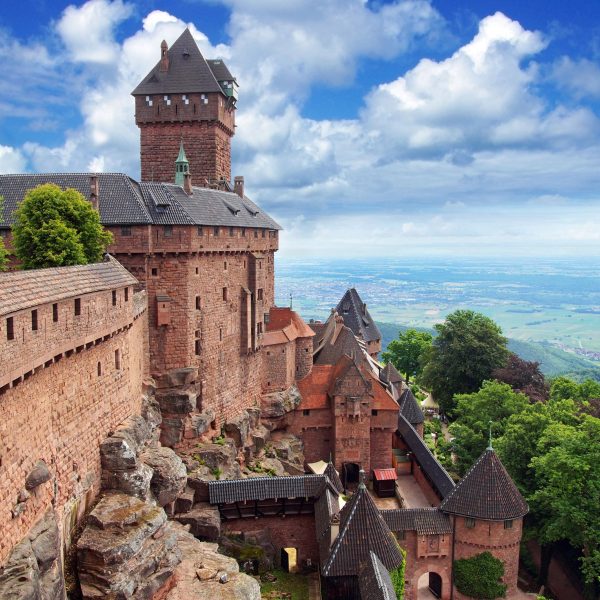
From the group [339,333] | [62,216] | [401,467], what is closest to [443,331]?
[339,333]

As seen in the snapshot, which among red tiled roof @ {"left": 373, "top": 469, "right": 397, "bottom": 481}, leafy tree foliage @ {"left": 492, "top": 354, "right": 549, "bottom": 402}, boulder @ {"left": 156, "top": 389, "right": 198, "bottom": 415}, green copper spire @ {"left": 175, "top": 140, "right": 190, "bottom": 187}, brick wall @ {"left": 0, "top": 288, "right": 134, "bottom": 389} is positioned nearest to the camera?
brick wall @ {"left": 0, "top": 288, "right": 134, "bottom": 389}

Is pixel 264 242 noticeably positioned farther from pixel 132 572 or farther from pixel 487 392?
pixel 132 572

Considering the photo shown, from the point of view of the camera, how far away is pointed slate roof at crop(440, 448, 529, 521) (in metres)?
30.8

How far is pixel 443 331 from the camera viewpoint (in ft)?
200

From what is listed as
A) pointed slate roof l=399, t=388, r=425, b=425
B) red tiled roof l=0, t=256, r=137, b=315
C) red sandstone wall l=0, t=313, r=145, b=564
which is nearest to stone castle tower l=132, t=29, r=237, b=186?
red tiled roof l=0, t=256, r=137, b=315

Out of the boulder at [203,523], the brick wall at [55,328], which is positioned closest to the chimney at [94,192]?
the brick wall at [55,328]

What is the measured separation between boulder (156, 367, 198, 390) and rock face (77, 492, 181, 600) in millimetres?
9755

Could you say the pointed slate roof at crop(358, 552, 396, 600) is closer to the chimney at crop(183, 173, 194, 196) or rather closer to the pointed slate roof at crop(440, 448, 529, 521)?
the pointed slate roof at crop(440, 448, 529, 521)

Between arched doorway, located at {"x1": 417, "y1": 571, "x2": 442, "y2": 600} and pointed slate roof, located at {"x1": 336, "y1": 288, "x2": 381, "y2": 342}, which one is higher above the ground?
pointed slate roof, located at {"x1": 336, "y1": 288, "x2": 381, "y2": 342}

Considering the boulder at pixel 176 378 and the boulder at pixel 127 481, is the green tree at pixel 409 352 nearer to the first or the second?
the boulder at pixel 176 378

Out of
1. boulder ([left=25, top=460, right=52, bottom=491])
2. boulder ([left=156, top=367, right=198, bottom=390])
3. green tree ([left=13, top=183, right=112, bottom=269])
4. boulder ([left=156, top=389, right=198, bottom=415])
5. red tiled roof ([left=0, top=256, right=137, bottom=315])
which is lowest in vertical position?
boulder ([left=156, top=389, right=198, bottom=415])

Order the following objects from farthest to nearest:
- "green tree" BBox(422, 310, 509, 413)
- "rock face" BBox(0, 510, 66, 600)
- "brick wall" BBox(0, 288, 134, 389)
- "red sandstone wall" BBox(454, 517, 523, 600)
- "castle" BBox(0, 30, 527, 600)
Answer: "green tree" BBox(422, 310, 509, 413) → "red sandstone wall" BBox(454, 517, 523, 600) → "castle" BBox(0, 30, 527, 600) → "brick wall" BBox(0, 288, 134, 389) → "rock face" BBox(0, 510, 66, 600)

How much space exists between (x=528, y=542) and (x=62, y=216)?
1243 inches

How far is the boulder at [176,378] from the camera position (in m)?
31.4
